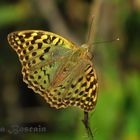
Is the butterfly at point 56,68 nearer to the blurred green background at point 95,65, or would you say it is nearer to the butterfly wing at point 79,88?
the butterfly wing at point 79,88

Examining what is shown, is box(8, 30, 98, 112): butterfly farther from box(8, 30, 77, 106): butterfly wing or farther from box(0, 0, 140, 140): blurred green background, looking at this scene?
box(0, 0, 140, 140): blurred green background

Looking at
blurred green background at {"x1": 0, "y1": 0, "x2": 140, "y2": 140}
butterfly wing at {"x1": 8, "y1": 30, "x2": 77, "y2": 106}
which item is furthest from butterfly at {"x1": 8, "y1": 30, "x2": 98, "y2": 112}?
blurred green background at {"x1": 0, "y1": 0, "x2": 140, "y2": 140}

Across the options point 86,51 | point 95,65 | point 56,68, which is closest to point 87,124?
point 86,51

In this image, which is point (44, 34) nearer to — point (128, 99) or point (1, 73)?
point (128, 99)

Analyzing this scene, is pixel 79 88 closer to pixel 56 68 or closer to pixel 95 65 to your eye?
pixel 56 68

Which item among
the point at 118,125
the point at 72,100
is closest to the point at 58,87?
the point at 72,100

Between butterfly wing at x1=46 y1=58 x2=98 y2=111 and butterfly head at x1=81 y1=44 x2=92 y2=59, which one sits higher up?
butterfly head at x1=81 y1=44 x2=92 y2=59
